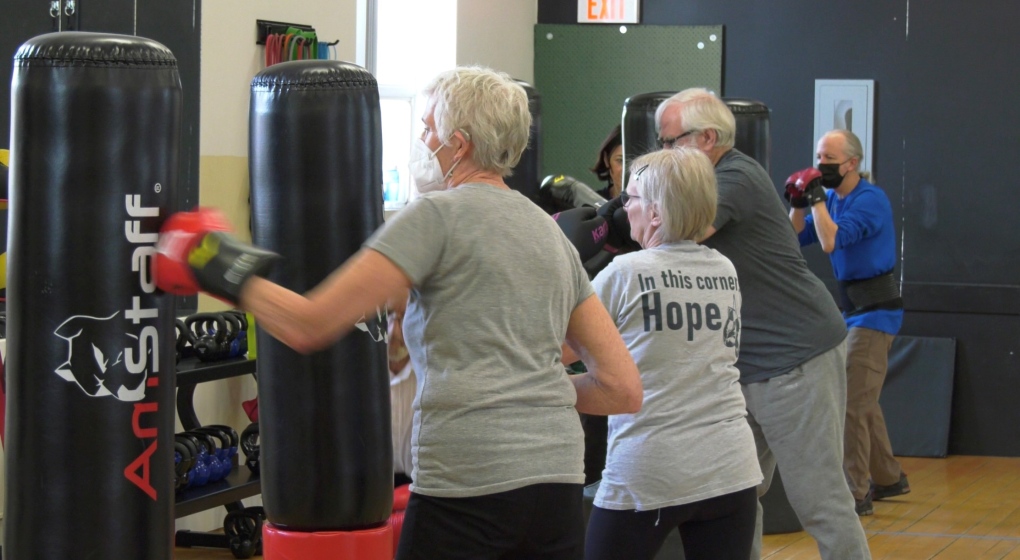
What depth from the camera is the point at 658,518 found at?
2480 mm

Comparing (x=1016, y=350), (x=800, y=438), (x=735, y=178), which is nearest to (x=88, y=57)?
(x=735, y=178)

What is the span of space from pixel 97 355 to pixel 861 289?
4.03m

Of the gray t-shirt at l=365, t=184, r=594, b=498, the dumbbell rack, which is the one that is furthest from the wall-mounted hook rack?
the gray t-shirt at l=365, t=184, r=594, b=498

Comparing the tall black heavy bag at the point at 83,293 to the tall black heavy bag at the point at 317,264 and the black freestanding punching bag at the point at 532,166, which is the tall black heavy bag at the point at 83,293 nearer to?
the tall black heavy bag at the point at 317,264

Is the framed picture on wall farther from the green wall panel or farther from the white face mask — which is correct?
the white face mask

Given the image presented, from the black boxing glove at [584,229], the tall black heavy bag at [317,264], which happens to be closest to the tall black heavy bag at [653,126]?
the black boxing glove at [584,229]

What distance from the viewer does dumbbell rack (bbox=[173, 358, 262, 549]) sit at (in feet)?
14.0

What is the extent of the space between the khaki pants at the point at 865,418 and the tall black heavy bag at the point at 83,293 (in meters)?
3.75

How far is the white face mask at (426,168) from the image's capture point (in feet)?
6.72

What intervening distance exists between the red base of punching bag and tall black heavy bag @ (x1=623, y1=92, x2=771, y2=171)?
6.57ft

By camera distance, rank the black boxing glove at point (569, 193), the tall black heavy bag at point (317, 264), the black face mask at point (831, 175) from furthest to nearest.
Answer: the black face mask at point (831, 175)
the black boxing glove at point (569, 193)
the tall black heavy bag at point (317, 264)

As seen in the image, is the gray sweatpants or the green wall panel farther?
the green wall panel

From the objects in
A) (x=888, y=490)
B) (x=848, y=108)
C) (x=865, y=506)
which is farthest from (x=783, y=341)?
(x=848, y=108)

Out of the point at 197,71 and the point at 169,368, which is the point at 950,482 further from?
the point at 169,368
